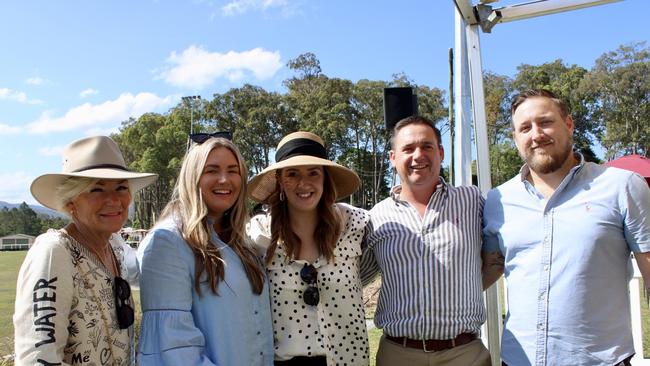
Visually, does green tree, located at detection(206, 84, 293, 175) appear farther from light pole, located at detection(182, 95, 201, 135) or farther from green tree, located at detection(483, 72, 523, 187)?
green tree, located at detection(483, 72, 523, 187)

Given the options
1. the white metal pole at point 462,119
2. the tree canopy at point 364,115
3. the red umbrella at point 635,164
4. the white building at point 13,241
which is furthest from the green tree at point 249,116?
the white building at point 13,241

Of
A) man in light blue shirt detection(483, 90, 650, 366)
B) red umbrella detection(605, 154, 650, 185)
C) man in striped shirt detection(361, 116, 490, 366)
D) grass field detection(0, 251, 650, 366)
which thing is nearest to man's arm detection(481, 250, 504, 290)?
man in striped shirt detection(361, 116, 490, 366)

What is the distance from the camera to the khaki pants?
2674 mm

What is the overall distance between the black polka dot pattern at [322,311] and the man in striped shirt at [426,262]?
0.24m

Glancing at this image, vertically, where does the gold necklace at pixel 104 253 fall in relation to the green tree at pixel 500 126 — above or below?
below

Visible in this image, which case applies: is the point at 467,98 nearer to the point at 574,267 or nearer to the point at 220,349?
the point at 574,267

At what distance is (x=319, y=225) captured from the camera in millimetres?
2799

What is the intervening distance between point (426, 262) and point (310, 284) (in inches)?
26.3

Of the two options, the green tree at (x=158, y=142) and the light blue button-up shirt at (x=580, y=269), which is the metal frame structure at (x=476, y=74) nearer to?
the light blue button-up shirt at (x=580, y=269)

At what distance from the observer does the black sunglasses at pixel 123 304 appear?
80.3 inches

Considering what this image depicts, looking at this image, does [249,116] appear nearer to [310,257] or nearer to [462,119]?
[462,119]

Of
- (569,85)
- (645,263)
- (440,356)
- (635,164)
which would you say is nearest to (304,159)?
(440,356)

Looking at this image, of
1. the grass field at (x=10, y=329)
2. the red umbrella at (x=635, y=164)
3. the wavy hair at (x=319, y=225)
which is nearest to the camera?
the wavy hair at (x=319, y=225)

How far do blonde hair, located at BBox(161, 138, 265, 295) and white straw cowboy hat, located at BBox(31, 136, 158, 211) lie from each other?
0.66ft
